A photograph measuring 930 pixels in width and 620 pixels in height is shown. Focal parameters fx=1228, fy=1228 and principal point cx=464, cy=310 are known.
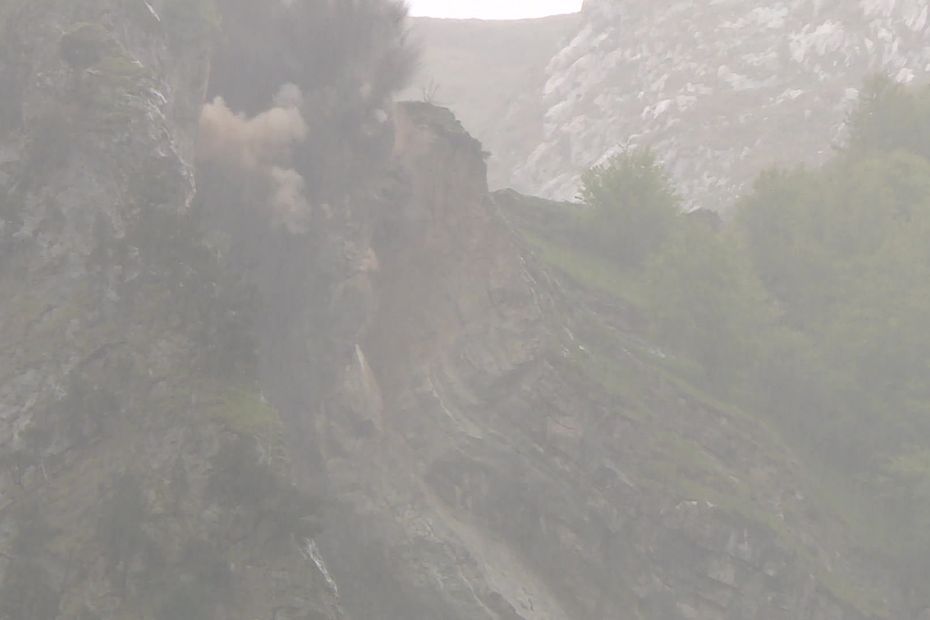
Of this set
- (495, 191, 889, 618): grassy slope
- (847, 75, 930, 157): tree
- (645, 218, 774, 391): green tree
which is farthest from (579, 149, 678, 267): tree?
(847, 75, 930, 157): tree

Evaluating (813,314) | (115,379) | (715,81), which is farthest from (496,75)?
(115,379)

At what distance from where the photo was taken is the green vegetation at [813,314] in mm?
33250

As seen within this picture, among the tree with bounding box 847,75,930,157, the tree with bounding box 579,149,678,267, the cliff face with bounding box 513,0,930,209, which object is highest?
the cliff face with bounding box 513,0,930,209

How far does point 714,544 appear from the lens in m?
29.7

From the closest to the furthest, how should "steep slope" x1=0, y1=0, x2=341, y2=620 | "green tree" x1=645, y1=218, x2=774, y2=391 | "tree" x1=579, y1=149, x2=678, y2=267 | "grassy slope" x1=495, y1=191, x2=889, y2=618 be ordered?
"steep slope" x1=0, y1=0, x2=341, y2=620, "grassy slope" x1=495, y1=191, x2=889, y2=618, "green tree" x1=645, y1=218, x2=774, y2=391, "tree" x1=579, y1=149, x2=678, y2=267

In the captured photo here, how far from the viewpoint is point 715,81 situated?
89.3 meters

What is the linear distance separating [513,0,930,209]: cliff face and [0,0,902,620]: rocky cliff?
4571 centimetres

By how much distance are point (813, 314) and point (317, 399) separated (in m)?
17.8

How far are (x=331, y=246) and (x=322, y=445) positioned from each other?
484cm

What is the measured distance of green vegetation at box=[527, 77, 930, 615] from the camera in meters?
33.2

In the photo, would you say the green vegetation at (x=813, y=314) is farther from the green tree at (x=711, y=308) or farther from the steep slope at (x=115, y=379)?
the steep slope at (x=115, y=379)

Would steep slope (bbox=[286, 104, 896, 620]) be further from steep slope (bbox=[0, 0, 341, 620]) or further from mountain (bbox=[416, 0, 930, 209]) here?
mountain (bbox=[416, 0, 930, 209])

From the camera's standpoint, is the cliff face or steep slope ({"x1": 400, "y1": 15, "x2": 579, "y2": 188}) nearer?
the cliff face

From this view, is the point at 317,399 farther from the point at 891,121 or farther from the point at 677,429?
the point at 891,121
